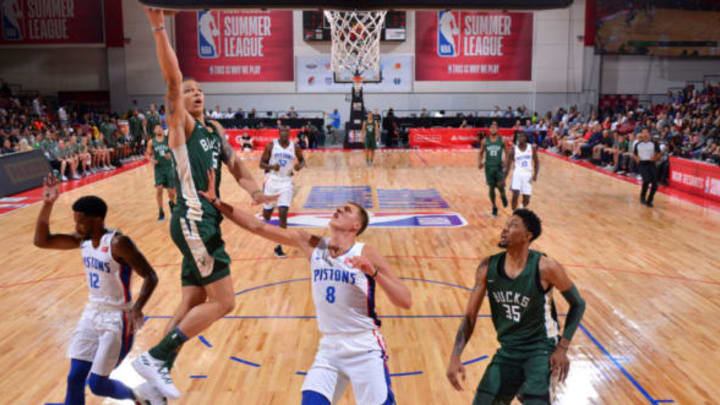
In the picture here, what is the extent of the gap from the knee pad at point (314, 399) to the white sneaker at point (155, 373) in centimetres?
94

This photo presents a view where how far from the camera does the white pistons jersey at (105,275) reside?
4086 mm

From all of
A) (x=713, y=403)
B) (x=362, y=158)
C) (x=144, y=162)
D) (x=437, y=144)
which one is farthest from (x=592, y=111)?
(x=713, y=403)

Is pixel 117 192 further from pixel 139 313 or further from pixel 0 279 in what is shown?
pixel 139 313

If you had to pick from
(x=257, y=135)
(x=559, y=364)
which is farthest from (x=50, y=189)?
(x=257, y=135)

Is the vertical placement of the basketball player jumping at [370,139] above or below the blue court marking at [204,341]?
above

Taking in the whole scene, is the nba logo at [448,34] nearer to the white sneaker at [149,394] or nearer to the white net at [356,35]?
the white net at [356,35]

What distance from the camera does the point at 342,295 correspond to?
358cm

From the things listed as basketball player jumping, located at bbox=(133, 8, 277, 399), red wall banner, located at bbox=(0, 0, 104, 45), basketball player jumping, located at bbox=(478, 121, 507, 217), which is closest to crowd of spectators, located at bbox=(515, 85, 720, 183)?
basketball player jumping, located at bbox=(478, 121, 507, 217)

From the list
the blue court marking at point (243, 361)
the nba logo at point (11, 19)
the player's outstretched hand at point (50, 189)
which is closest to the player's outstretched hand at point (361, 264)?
the player's outstretched hand at point (50, 189)

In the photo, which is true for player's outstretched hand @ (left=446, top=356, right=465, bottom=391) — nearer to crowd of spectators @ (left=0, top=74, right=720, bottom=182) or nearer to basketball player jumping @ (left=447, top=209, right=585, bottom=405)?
basketball player jumping @ (left=447, top=209, right=585, bottom=405)

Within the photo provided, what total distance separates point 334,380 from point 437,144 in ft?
78.4

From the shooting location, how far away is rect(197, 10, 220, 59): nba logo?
30266 mm

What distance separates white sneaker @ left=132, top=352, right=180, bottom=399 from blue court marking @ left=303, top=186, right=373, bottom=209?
9.27m

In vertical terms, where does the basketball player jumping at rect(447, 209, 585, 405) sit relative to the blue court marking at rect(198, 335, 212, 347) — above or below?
above
